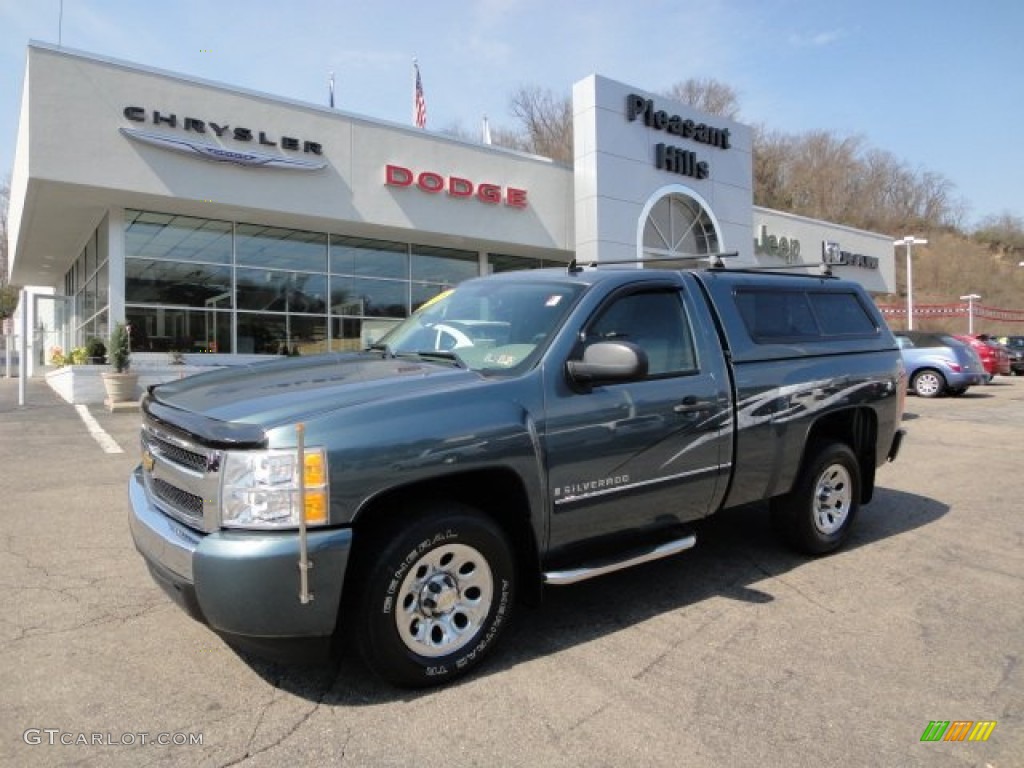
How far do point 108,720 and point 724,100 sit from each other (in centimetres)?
6636

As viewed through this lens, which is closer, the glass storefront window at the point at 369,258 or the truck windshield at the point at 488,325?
the truck windshield at the point at 488,325

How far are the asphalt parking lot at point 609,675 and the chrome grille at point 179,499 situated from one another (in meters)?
0.78

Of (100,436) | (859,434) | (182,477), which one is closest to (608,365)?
(182,477)

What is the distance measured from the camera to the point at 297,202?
16.8 metres

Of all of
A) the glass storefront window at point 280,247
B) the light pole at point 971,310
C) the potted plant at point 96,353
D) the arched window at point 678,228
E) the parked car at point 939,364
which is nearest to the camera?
the potted plant at point 96,353

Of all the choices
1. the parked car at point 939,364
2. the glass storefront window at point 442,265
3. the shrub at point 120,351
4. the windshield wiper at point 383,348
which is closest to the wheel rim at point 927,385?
the parked car at point 939,364

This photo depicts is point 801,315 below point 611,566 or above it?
above

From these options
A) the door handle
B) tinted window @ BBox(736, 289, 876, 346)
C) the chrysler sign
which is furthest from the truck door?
the chrysler sign

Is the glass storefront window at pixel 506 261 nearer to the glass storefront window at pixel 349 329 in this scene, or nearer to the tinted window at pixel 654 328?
the glass storefront window at pixel 349 329

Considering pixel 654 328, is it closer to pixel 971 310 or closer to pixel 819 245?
pixel 819 245

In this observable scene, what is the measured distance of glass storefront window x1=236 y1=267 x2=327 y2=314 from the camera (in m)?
17.9

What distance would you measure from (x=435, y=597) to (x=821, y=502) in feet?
10.5

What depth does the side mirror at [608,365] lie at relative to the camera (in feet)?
11.5

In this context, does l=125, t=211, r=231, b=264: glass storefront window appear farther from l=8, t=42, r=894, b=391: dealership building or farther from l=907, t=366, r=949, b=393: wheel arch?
l=907, t=366, r=949, b=393: wheel arch
